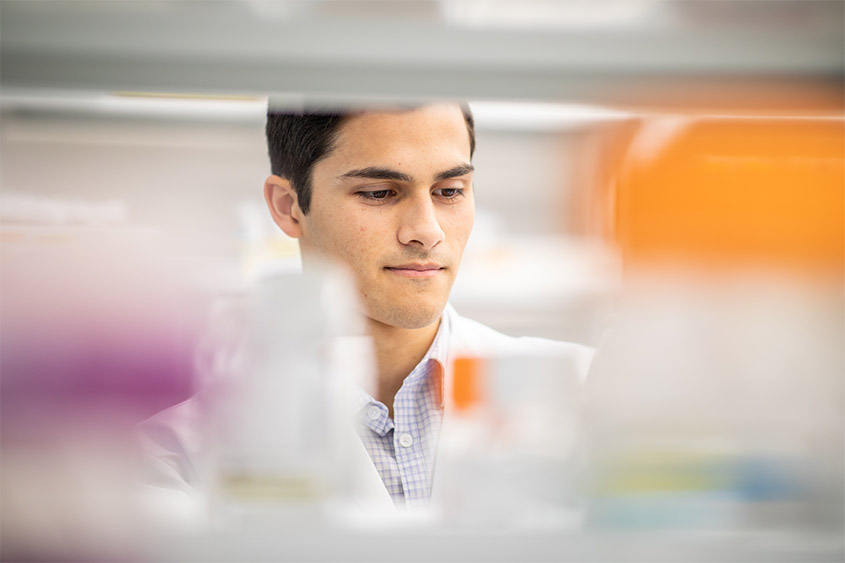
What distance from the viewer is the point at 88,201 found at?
1.12m

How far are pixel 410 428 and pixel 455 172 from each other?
46 cm

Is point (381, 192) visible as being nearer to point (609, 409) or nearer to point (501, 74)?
point (501, 74)

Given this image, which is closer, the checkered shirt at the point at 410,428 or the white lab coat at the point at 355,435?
the white lab coat at the point at 355,435

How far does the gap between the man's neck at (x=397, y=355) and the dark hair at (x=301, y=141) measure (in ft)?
0.90

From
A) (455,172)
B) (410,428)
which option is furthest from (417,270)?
(410,428)

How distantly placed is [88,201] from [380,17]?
58 cm

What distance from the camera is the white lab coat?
41.8 inches

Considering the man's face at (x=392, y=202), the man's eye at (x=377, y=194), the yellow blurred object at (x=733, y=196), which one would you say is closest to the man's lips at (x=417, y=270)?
the man's face at (x=392, y=202)

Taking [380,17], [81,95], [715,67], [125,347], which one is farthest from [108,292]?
[715,67]

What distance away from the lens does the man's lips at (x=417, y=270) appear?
45.1 inches

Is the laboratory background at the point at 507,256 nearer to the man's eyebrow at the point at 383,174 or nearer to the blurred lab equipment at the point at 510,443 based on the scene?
the blurred lab equipment at the point at 510,443

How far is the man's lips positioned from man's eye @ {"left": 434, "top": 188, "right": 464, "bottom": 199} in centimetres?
12

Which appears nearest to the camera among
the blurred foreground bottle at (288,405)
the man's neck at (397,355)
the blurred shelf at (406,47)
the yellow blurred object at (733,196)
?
the blurred shelf at (406,47)

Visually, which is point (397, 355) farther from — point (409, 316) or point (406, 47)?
point (406, 47)
